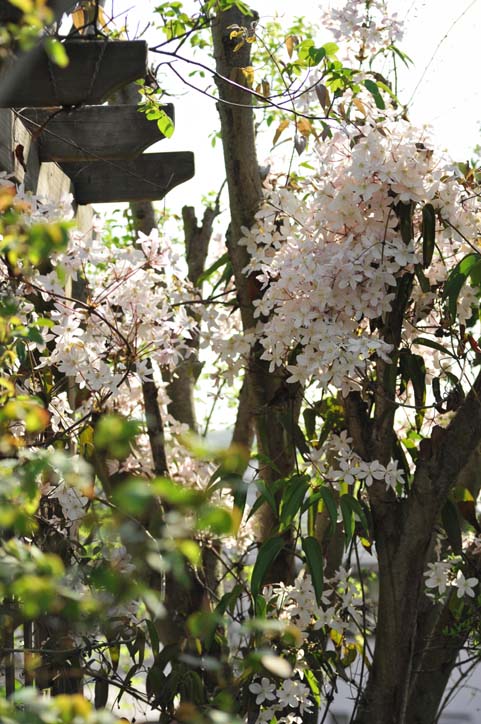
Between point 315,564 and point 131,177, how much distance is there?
45.7 inches

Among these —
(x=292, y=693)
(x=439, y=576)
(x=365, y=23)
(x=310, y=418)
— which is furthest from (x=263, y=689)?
(x=365, y=23)

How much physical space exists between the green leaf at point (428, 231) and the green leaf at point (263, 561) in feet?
2.17

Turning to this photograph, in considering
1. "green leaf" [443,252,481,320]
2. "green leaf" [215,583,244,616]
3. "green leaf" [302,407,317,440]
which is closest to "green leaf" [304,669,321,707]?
"green leaf" [215,583,244,616]

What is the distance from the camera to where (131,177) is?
239 cm

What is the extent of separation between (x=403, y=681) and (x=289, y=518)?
20.1 inches

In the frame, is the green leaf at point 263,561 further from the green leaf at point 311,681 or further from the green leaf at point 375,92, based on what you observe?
the green leaf at point 375,92

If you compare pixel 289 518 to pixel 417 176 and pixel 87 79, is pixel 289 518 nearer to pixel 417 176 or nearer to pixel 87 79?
pixel 417 176

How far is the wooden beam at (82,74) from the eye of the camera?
5.28 ft

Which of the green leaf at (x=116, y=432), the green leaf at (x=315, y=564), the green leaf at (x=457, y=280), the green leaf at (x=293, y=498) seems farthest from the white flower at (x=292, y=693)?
the green leaf at (x=116, y=432)

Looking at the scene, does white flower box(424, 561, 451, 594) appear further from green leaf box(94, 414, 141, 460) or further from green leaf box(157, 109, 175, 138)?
green leaf box(94, 414, 141, 460)

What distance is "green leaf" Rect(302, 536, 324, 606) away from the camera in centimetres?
175

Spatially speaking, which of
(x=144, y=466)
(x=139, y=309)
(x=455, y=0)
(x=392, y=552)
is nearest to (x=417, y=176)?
(x=139, y=309)

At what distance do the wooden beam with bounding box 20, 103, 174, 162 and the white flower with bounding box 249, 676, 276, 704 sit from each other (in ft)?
3.98

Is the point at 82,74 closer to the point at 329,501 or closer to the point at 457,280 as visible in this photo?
the point at 457,280
